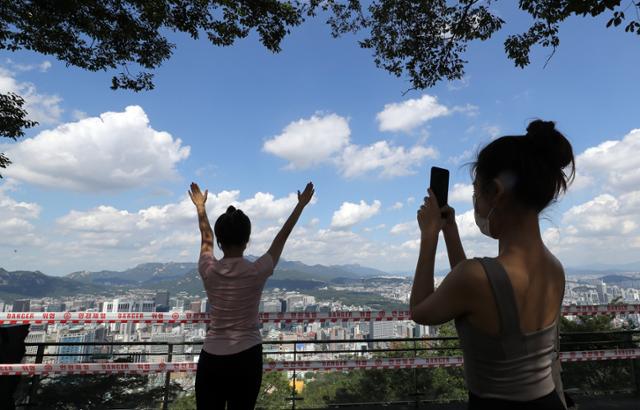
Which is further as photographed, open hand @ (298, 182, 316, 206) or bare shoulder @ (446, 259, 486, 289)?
open hand @ (298, 182, 316, 206)

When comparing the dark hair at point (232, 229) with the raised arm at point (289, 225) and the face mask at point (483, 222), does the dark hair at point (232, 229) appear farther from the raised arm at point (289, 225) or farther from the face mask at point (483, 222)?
the face mask at point (483, 222)

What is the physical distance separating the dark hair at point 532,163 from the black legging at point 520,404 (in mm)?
582

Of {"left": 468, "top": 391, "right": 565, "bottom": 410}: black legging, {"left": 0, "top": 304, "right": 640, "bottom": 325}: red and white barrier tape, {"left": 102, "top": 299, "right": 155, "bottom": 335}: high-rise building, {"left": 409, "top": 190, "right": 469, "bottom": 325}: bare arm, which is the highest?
{"left": 409, "top": 190, "right": 469, "bottom": 325}: bare arm

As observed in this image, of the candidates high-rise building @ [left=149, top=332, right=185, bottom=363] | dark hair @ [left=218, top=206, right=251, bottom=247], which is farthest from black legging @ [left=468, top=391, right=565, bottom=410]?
high-rise building @ [left=149, top=332, right=185, bottom=363]

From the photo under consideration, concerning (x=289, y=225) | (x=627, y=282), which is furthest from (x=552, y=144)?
(x=627, y=282)

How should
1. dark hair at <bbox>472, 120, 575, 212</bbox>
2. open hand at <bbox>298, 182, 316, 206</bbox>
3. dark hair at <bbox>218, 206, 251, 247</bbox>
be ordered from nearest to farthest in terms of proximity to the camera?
dark hair at <bbox>472, 120, 575, 212</bbox> < dark hair at <bbox>218, 206, 251, 247</bbox> < open hand at <bbox>298, 182, 316, 206</bbox>

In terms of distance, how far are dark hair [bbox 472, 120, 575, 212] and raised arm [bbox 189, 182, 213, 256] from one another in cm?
209

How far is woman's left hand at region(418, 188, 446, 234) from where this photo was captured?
4.28ft

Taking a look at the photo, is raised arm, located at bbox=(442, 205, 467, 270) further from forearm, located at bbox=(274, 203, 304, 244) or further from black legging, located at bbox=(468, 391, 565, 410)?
forearm, located at bbox=(274, 203, 304, 244)

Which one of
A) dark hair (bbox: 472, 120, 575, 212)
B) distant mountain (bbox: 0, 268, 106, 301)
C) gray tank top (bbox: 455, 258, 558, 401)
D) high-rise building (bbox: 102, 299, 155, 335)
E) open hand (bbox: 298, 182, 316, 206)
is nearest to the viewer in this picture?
gray tank top (bbox: 455, 258, 558, 401)

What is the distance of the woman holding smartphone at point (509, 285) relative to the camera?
3.57 feet

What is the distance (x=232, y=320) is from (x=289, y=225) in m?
0.77

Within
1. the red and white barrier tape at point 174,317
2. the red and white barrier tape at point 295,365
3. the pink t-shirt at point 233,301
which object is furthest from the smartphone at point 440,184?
the red and white barrier tape at point 295,365

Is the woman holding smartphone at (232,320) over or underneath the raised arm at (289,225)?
underneath
